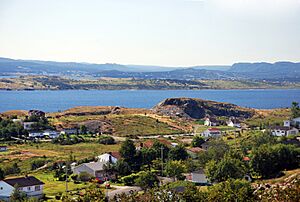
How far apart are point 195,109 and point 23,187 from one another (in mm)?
64919

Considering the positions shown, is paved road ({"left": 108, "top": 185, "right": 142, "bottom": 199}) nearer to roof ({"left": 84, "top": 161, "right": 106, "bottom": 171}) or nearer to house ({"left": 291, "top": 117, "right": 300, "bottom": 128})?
roof ({"left": 84, "top": 161, "right": 106, "bottom": 171})

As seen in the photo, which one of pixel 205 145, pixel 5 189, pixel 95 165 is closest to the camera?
pixel 5 189

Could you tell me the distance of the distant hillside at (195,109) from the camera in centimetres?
9300

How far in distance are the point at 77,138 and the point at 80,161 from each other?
1620cm

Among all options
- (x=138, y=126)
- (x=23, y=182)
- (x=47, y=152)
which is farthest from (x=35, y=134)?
(x=23, y=182)

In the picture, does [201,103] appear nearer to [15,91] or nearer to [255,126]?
[255,126]

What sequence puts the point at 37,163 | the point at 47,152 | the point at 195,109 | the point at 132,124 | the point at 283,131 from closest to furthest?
the point at 37,163 < the point at 47,152 < the point at 283,131 < the point at 132,124 < the point at 195,109

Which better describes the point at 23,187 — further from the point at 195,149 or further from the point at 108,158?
the point at 195,149

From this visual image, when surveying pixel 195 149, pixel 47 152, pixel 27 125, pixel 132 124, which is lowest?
pixel 47 152

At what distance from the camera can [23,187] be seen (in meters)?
32.6

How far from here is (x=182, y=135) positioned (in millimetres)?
65188

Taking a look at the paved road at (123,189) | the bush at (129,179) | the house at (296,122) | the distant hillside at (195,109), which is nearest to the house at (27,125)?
the distant hillside at (195,109)

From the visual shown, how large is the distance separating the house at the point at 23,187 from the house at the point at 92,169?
6500 mm

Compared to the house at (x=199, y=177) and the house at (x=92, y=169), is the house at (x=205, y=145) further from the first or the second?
the house at (x=199, y=177)
